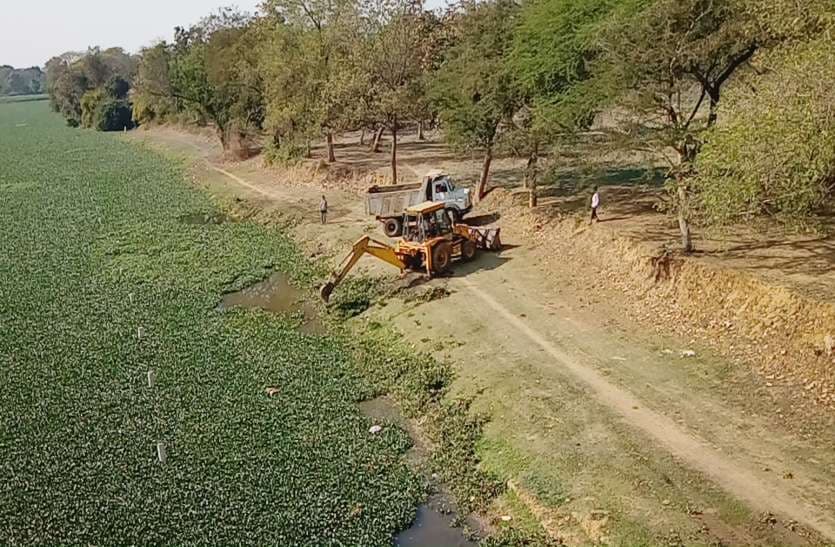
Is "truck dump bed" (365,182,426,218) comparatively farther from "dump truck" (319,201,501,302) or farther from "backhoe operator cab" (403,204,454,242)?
"backhoe operator cab" (403,204,454,242)

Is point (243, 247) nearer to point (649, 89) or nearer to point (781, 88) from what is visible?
point (649, 89)

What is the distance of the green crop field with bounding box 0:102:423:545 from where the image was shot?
13.4 meters

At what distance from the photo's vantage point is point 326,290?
24797 millimetres

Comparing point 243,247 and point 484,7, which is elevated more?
point 484,7

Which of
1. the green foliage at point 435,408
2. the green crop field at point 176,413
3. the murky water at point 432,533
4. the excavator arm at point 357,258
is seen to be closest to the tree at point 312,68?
the green crop field at point 176,413

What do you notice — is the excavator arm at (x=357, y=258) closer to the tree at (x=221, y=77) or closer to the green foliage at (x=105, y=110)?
the tree at (x=221, y=77)

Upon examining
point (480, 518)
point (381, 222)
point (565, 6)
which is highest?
point (565, 6)

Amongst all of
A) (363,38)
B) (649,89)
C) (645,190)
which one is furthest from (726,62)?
(363,38)

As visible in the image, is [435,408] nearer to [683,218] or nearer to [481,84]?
[683,218]

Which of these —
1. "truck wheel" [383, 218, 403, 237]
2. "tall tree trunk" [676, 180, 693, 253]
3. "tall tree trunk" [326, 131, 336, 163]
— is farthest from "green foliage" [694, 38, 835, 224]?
"tall tree trunk" [326, 131, 336, 163]

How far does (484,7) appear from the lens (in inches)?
1313

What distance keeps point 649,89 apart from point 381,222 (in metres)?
13.5

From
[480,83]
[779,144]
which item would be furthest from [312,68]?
[779,144]

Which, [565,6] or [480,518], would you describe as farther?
[565,6]
